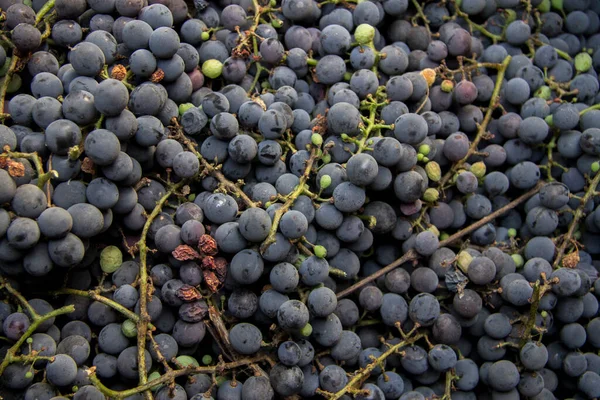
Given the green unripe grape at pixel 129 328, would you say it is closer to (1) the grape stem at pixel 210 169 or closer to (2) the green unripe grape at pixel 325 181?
(1) the grape stem at pixel 210 169

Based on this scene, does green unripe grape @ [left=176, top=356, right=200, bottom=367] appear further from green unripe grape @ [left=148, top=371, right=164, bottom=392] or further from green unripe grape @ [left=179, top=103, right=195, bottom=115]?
green unripe grape @ [left=179, top=103, right=195, bottom=115]

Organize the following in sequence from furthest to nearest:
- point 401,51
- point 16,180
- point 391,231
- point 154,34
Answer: point 401,51 < point 391,231 < point 154,34 < point 16,180

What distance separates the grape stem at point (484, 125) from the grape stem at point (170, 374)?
2.62ft

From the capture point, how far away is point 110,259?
1562mm

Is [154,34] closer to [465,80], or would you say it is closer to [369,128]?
[369,128]

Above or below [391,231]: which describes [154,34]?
above

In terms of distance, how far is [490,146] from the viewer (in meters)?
1.89

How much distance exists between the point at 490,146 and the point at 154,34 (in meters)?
1.10

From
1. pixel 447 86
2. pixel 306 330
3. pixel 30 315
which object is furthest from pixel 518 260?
pixel 30 315

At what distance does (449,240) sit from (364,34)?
0.69 metres

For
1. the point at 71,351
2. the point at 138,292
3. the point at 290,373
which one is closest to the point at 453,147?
the point at 290,373

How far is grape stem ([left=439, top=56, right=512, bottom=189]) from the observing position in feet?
5.97

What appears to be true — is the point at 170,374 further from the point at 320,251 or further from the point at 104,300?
the point at 320,251

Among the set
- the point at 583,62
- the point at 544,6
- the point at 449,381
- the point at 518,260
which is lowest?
the point at 449,381
